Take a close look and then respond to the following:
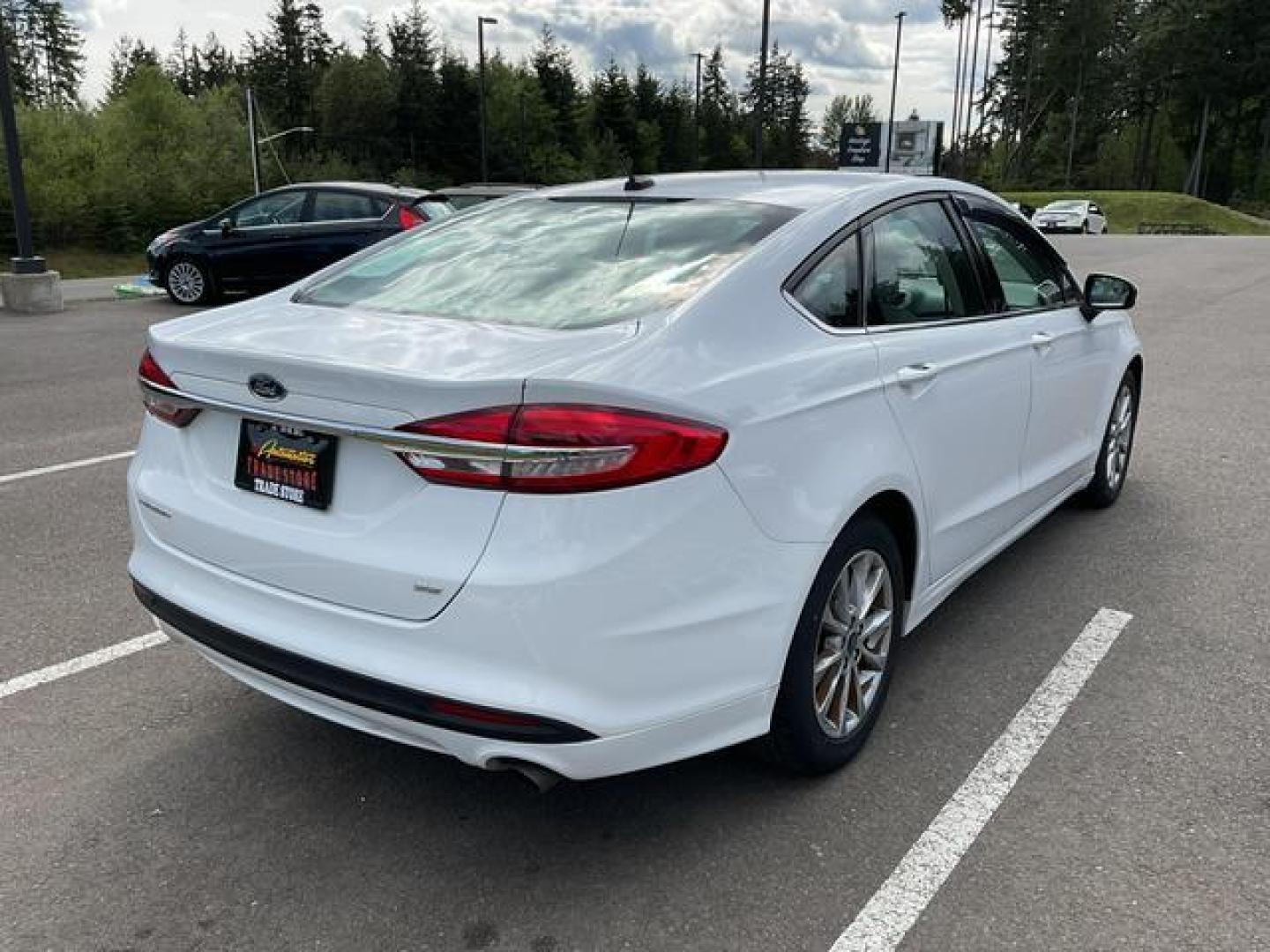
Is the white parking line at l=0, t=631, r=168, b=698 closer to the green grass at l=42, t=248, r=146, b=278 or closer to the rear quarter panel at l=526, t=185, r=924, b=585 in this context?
the rear quarter panel at l=526, t=185, r=924, b=585

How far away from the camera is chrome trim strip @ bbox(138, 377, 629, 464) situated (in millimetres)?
2213

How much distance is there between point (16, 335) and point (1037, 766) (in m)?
11.9

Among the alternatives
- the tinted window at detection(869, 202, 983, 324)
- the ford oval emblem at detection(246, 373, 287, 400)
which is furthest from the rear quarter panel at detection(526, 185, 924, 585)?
the ford oval emblem at detection(246, 373, 287, 400)

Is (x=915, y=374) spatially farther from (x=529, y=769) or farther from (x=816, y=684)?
(x=529, y=769)

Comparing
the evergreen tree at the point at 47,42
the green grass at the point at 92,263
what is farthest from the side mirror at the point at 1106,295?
the evergreen tree at the point at 47,42

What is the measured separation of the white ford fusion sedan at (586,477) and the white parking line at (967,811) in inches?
13.9

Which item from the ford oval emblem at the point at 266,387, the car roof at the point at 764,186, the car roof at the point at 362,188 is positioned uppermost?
the car roof at the point at 764,186

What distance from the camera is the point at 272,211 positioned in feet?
46.1

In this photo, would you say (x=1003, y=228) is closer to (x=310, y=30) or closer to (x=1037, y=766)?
(x=1037, y=766)

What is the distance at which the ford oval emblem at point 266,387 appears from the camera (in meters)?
2.51

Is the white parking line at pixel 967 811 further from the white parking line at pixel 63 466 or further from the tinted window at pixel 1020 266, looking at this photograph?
the white parking line at pixel 63 466

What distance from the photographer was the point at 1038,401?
4.15 meters

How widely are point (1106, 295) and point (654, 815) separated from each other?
3.19 metres

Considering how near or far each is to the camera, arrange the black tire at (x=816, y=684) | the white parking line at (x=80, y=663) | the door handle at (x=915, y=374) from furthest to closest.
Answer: the white parking line at (x=80, y=663)
the door handle at (x=915, y=374)
the black tire at (x=816, y=684)
